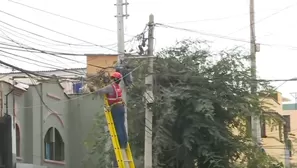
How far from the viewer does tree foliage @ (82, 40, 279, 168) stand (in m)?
19.4

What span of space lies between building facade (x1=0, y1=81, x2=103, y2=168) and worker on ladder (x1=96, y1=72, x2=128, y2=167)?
206 inches

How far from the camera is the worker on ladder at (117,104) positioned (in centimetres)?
1479

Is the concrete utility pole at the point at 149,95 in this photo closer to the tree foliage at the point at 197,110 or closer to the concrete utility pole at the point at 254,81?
the tree foliage at the point at 197,110

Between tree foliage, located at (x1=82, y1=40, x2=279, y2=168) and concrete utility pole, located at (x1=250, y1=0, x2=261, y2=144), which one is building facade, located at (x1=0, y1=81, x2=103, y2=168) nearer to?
tree foliage, located at (x1=82, y1=40, x2=279, y2=168)

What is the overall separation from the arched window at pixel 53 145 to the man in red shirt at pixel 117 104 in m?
9.23

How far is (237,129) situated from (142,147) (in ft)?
11.0

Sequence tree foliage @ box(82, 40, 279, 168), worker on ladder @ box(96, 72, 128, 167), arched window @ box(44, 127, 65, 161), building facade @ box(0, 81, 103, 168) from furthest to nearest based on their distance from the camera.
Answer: arched window @ box(44, 127, 65, 161), building facade @ box(0, 81, 103, 168), tree foliage @ box(82, 40, 279, 168), worker on ladder @ box(96, 72, 128, 167)

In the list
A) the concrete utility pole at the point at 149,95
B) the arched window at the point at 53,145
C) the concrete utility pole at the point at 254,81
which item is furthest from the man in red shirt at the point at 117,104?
the arched window at the point at 53,145

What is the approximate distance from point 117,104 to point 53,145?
34.2 ft

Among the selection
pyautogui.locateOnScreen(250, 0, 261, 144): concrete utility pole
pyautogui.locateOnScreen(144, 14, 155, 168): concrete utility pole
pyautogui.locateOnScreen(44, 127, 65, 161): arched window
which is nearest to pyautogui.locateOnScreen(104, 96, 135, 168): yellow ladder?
pyautogui.locateOnScreen(144, 14, 155, 168): concrete utility pole

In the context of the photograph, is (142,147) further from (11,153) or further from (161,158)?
(11,153)

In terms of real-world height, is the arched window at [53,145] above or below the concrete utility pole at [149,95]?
below

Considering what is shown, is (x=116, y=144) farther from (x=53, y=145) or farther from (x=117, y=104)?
(x=53, y=145)

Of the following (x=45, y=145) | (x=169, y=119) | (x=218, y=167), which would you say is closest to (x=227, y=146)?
(x=218, y=167)
